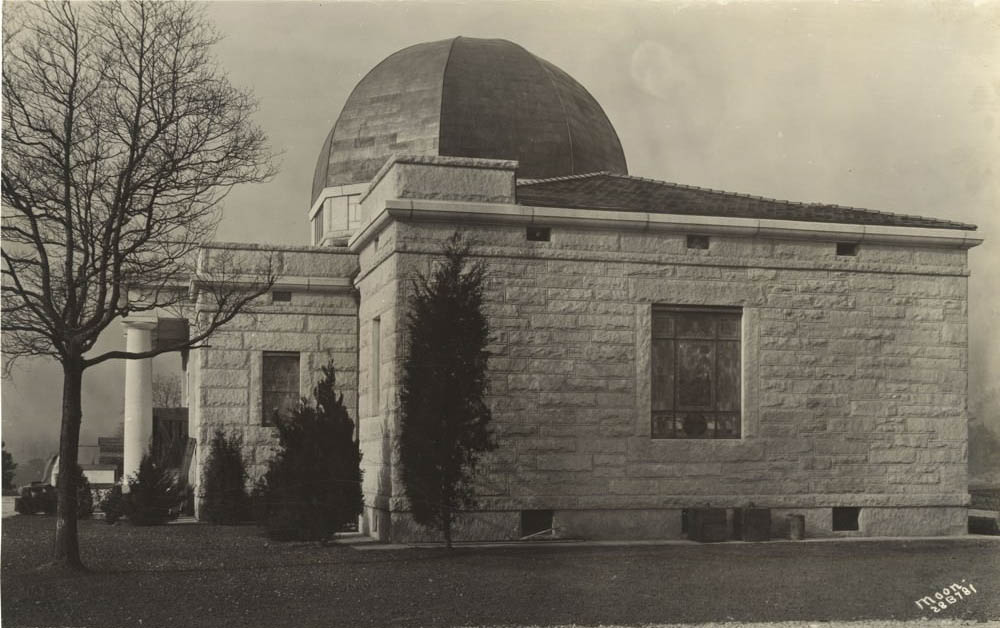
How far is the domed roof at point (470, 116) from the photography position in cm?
2777

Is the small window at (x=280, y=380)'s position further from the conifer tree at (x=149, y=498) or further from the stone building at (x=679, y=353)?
the stone building at (x=679, y=353)

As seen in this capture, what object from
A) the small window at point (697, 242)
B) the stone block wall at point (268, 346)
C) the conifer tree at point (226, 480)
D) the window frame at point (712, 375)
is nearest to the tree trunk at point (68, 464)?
the conifer tree at point (226, 480)

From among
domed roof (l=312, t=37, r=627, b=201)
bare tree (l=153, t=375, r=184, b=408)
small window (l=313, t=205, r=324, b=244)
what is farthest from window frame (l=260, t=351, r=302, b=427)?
bare tree (l=153, t=375, r=184, b=408)

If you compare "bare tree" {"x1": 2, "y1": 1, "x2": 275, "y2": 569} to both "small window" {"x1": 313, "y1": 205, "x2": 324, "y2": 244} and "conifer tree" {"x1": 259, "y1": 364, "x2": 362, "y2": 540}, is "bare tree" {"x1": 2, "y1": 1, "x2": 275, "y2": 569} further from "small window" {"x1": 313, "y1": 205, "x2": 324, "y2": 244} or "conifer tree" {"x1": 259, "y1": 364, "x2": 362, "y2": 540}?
"small window" {"x1": 313, "y1": 205, "x2": 324, "y2": 244}

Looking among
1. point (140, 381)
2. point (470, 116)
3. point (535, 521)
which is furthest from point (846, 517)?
point (140, 381)

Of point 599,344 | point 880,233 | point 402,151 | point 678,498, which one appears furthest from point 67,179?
point 402,151

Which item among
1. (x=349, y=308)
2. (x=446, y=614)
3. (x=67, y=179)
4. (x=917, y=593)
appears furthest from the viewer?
(x=349, y=308)

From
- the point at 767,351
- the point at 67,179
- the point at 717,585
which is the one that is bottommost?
the point at 717,585

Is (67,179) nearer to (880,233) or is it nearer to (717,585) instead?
(717,585)

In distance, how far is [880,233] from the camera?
19.6 meters

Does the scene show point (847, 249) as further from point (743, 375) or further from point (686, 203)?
point (743, 375)

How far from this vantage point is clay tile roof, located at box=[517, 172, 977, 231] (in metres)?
19.4

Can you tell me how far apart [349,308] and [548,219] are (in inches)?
259
